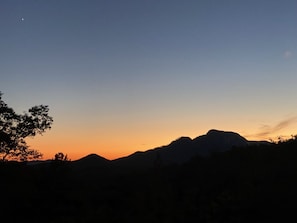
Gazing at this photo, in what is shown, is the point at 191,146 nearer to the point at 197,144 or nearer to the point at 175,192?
the point at 197,144

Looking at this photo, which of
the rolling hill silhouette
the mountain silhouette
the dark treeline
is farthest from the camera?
the mountain silhouette

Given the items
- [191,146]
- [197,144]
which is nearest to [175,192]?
[191,146]

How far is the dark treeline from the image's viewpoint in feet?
82.1

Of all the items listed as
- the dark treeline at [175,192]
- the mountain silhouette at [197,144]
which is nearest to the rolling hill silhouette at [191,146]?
the mountain silhouette at [197,144]

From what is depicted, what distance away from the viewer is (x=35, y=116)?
4500 cm

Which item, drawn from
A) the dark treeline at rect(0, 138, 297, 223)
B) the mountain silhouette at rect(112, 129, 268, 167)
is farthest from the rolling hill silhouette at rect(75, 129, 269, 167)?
the dark treeline at rect(0, 138, 297, 223)

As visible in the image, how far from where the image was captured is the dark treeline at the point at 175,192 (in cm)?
2503

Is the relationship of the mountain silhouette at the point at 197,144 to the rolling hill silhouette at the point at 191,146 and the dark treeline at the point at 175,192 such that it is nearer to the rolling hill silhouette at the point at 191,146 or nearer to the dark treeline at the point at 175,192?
the rolling hill silhouette at the point at 191,146

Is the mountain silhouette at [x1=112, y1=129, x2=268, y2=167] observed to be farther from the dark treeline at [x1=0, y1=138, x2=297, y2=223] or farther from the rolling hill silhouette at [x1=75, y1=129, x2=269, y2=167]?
the dark treeline at [x1=0, y1=138, x2=297, y2=223]

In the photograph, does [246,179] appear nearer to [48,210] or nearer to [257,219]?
[257,219]

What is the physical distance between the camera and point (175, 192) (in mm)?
31875

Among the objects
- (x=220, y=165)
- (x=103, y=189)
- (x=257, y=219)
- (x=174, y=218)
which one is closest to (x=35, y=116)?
(x=103, y=189)

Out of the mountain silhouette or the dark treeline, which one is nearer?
the dark treeline

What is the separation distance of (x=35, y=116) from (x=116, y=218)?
21.8 m
